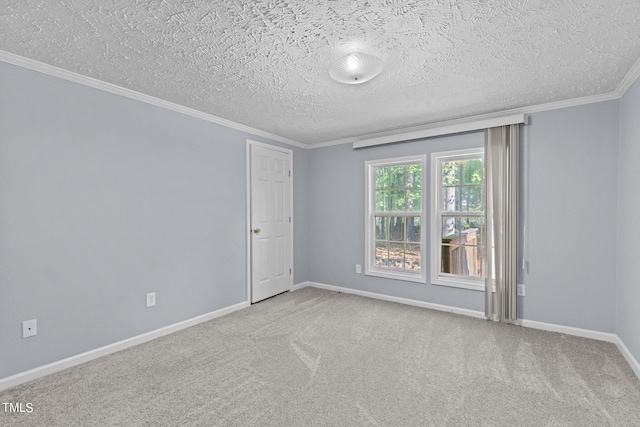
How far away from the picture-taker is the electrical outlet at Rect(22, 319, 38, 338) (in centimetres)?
221

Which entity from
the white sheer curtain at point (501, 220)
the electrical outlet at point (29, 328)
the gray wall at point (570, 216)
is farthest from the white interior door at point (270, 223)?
the white sheer curtain at point (501, 220)

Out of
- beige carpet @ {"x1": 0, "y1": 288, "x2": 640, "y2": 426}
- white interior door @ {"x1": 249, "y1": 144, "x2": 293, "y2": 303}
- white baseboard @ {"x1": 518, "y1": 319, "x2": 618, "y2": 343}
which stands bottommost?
beige carpet @ {"x1": 0, "y1": 288, "x2": 640, "y2": 426}

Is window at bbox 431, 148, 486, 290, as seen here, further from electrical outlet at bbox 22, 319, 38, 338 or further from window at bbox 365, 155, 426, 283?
electrical outlet at bbox 22, 319, 38, 338

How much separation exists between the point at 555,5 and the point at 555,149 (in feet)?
6.26

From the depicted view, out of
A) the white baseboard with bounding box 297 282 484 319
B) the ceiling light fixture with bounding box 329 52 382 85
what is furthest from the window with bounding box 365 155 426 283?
the ceiling light fixture with bounding box 329 52 382 85

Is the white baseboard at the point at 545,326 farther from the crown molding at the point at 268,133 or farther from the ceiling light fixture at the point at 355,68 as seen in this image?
the ceiling light fixture at the point at 355,68

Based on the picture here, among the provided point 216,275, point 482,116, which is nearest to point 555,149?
point 482,116

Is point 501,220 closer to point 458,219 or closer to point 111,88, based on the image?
point 458,219

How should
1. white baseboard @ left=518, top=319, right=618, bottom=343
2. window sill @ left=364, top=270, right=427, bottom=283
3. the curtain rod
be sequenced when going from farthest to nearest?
window sill @ left=364, top=270, right=427, bottom=283
the curtain rod
white baseboard @ left=518, top=319, right=618, bottom=343

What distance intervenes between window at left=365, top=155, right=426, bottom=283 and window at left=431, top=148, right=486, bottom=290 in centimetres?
17

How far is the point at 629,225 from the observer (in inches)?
99.9

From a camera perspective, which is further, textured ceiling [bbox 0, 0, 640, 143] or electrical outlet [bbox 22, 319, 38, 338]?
electrical outlet [bbox 22, 319, 38, 338]

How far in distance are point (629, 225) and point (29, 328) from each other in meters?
4.71

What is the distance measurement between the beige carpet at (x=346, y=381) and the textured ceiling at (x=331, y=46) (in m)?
2.30
